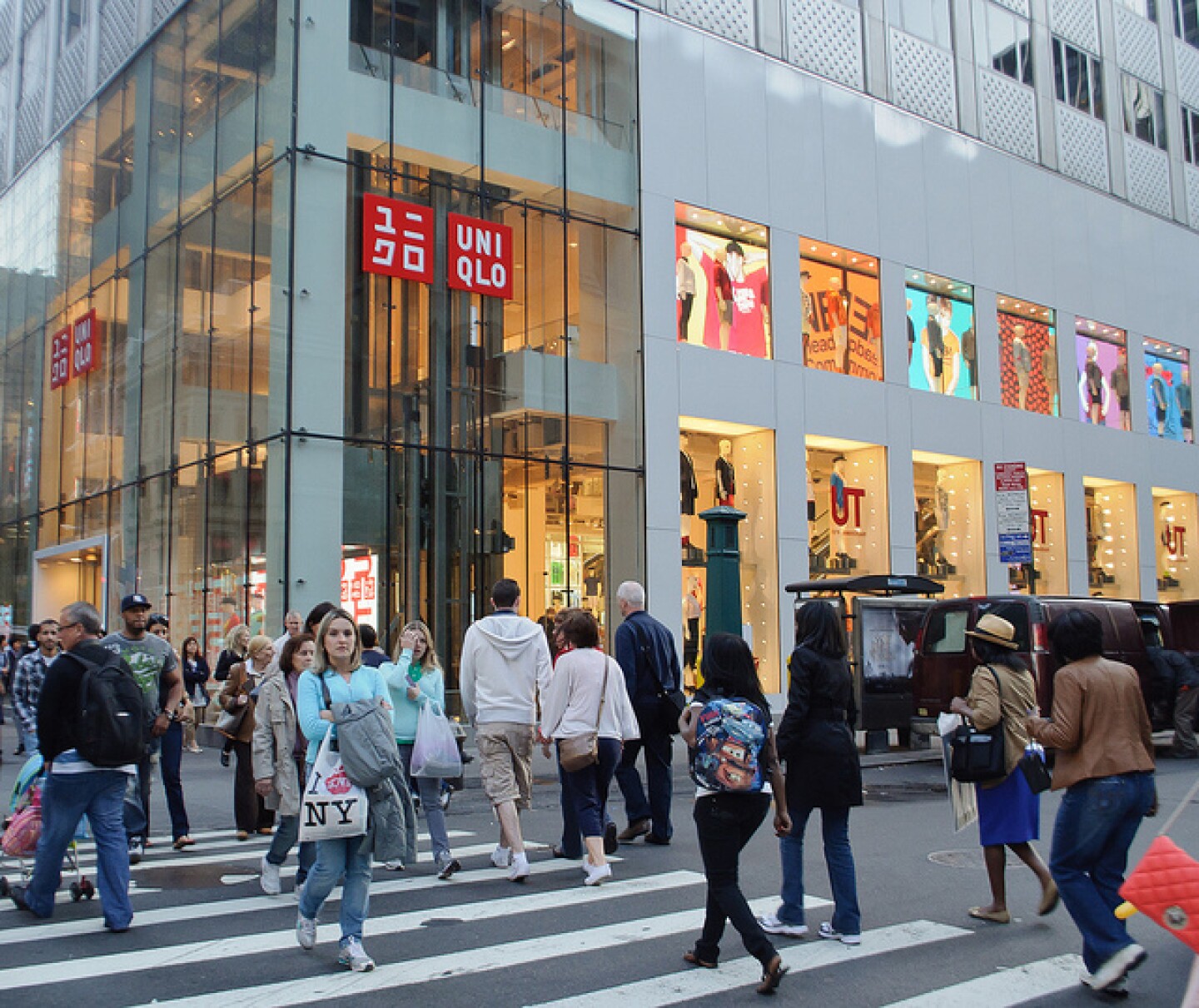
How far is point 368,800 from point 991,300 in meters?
25.0

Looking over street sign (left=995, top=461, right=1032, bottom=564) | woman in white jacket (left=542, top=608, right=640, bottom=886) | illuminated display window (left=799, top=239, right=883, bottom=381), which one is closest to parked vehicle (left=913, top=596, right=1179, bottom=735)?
street sign (left=995, top=461, right=1032, bottom=564)

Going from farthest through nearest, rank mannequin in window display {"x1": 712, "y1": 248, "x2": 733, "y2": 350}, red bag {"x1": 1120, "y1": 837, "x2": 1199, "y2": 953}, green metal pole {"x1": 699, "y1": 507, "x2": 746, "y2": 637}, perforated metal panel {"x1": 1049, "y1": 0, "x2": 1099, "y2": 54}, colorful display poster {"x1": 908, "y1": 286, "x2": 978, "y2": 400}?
perforated metal panel {"x1": 1049, "y1": 0, "x2": 1099, "y2": 54}, colorful display poster {"x1": 908, "y1": 286, "x2": 978, "y2": 400}, mannequin in window display {"x1": 712, "y1": 248, "x2": 733, "y2": 350}, green metal pole {"x1": 699, "y1": 507, "x2": 746, "y2": 637}, red bag {"x1": 1120, "y1": 837, "x2": 1199, "y2": 953}

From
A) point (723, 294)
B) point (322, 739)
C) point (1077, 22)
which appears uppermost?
point (1077, 22)

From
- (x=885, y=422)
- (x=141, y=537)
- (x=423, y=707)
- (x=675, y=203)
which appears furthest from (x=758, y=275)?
(x=423, y=707)

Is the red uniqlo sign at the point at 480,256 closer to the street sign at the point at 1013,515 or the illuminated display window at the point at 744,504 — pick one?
the illuminated display window at the point at 744,504

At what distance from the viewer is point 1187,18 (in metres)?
35.4

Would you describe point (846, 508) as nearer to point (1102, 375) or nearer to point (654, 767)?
point (1102, 375)

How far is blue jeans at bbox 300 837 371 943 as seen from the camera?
6109mm

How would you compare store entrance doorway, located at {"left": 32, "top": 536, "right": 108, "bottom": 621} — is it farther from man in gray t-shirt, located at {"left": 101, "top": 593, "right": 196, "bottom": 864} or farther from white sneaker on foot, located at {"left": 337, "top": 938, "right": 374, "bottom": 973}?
white sneaker on foot, located at {"left": 337, "top": 938, "right": 374, "bottom": 973}

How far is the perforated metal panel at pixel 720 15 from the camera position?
23.8m

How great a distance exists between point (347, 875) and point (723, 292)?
18836 mm

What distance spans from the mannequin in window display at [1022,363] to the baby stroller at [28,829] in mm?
25135

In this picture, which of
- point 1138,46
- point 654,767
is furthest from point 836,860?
point 1138,46

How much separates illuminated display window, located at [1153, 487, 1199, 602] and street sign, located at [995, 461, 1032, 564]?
14929 millimetres
